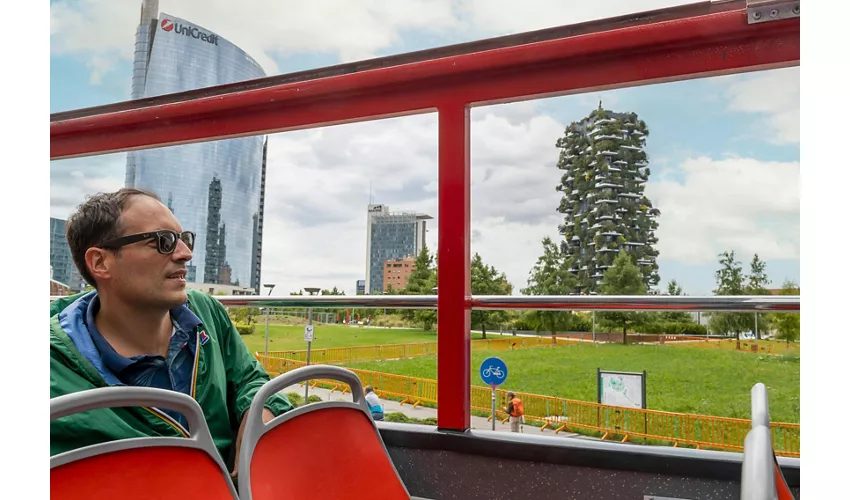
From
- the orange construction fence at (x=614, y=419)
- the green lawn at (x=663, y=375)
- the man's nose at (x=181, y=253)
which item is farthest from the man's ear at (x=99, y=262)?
the green lawn at (x=663, y=375)

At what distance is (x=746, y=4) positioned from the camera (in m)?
1.42

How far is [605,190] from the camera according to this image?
6684mm

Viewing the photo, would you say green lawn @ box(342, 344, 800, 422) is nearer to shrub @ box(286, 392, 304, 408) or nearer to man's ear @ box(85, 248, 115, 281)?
shrub @ box(286, 392, 304, 408)

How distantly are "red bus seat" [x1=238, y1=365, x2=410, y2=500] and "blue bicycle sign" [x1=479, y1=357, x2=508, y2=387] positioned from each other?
144 centimetres

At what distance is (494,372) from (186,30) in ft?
8.00

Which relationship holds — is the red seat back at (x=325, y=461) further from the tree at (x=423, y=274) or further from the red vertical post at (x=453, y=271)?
the tree at (x=423, y=274)

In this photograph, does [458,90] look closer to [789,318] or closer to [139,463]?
[789,318]

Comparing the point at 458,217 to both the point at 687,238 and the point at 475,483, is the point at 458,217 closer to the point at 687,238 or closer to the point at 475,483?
the point at 475,483

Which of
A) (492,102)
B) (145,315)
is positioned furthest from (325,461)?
(492,102)

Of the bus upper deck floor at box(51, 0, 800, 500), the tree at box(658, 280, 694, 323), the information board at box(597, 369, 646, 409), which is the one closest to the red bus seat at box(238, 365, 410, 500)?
the bus upper deck floor at box(51, 0, 800, 500)

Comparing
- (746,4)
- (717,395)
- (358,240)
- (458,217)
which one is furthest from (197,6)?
(717,395)

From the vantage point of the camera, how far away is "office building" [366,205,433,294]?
6.68 feet

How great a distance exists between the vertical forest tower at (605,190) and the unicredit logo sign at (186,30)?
334cm

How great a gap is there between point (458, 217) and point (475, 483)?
2.77 ft
